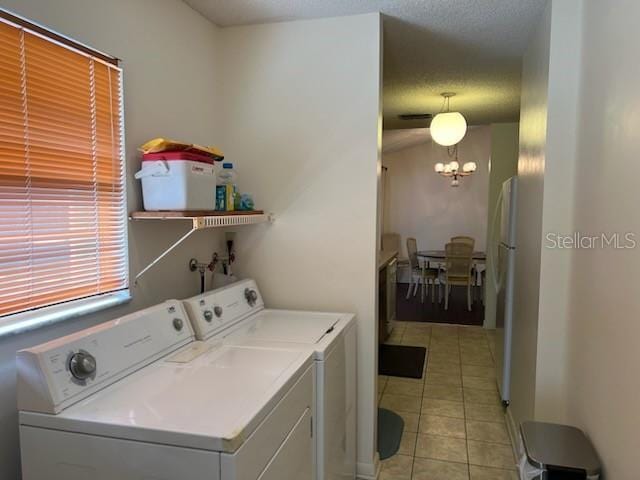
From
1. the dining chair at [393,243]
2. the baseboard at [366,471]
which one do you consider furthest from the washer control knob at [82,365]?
the dining chair at [393,243]

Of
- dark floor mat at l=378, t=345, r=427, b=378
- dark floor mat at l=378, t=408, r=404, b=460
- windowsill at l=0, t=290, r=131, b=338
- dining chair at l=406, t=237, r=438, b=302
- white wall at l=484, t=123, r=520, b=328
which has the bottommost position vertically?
dark floor mat at l=378, t=408, r=404, b=460

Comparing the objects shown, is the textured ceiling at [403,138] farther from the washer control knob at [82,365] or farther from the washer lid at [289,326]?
the washer control knob at [82,365]

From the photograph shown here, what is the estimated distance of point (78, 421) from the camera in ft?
3.76

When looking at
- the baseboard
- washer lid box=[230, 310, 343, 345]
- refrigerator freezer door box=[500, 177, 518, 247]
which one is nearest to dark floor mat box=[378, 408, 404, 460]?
the baseboard

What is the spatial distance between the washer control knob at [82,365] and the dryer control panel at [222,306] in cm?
55

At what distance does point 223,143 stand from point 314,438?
160 cm

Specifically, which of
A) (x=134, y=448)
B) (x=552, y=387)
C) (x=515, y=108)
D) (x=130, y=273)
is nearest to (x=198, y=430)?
(x=134, y=448)

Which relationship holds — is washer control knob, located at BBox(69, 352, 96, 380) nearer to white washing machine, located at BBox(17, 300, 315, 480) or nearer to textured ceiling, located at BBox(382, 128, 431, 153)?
white washing machine, located at BBox(17, 300, 315, 480)

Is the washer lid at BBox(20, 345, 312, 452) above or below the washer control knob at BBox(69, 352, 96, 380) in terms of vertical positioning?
below

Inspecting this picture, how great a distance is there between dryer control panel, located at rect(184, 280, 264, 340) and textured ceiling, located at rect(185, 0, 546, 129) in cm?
138

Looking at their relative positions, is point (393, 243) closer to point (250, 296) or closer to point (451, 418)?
point (451, 418)

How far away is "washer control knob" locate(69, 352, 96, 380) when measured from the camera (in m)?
1.23

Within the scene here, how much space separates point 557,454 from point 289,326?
1.16m

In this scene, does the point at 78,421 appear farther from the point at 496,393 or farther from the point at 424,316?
the point at 424,316
